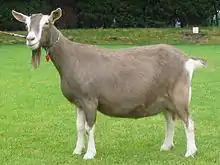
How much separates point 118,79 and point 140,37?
3087 cm

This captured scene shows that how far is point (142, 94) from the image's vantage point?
945cm

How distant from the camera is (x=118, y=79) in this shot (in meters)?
9.41

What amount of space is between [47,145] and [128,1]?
4060 cm

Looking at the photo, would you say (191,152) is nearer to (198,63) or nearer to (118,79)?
(198,63)

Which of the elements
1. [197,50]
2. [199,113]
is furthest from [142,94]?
[197,50]

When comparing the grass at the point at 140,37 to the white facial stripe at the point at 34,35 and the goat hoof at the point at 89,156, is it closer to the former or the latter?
the goat hoof at the point at 89,156

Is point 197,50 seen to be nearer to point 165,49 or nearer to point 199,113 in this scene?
point 199,113

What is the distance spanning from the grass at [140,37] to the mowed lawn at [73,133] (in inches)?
814

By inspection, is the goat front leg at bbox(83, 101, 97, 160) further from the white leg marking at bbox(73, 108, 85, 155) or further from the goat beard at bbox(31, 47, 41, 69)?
the goat beard at bbox(31, 47, 41, 69)

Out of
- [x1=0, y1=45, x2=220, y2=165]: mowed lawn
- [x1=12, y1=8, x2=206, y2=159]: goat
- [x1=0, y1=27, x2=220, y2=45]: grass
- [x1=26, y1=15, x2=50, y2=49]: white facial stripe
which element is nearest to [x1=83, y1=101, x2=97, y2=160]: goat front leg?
[x1=12, y1=8, x2=206, y2=159]: goat

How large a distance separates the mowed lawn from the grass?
2068cm

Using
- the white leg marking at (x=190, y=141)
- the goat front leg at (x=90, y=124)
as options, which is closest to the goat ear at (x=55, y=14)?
the goat front leg at (x=90, y=124)

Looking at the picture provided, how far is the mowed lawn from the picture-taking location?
31.0ft

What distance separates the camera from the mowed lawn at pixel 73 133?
9.45 meters
